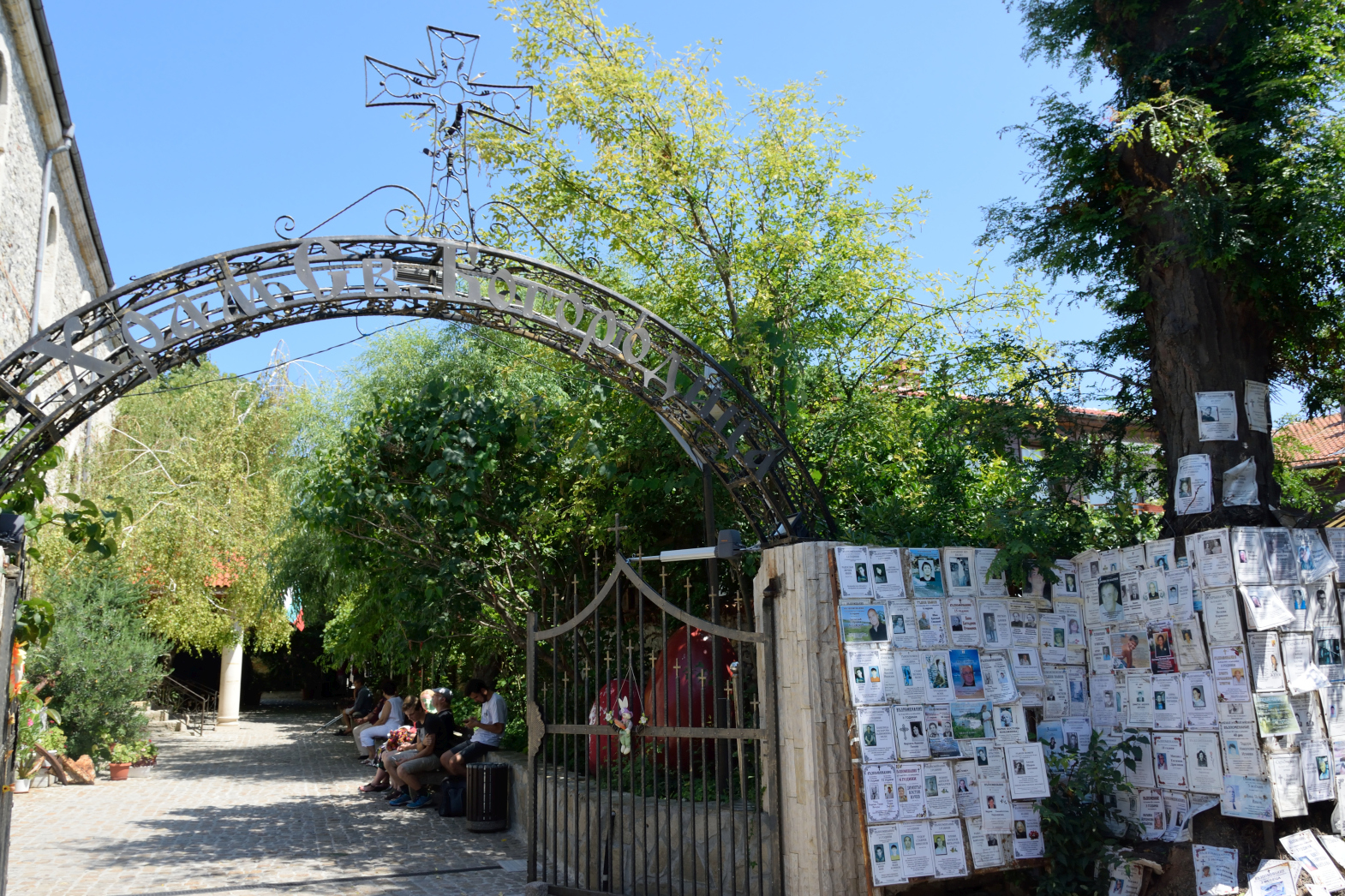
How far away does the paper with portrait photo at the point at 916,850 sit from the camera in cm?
524

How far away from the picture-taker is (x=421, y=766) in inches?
441

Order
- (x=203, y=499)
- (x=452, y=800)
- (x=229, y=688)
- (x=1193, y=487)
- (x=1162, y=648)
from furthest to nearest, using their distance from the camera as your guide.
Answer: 1. (x=229, y=688)
2. (x=203, y=499)
3. (x=452, y=800)
4. (x=1193, y=487)
5. (x=1162, y=648)

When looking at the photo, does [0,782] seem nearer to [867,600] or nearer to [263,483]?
[867,600]

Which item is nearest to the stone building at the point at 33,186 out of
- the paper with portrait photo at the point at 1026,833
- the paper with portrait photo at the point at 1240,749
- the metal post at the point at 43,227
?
the metal post at the point at 43,227

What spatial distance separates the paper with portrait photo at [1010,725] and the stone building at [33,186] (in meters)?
12.9

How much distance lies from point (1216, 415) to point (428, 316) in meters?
5.13

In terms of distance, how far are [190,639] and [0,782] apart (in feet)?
50.9

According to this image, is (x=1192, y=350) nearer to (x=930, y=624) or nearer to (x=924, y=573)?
(x=924, y=573)

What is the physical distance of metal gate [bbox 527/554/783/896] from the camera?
571 centimetres

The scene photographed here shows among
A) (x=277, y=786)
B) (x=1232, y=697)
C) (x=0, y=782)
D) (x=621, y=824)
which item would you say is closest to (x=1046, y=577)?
(x=1232, y=697)

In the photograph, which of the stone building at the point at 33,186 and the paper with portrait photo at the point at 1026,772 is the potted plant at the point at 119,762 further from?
the paper with portrait photo at the point at 1026,772

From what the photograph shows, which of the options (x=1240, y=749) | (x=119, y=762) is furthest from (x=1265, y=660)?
(x=119, y=762)

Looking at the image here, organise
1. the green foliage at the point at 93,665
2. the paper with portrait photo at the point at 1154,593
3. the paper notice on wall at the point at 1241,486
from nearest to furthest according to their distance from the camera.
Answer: the paper with portrait photo at the point at 1154,593 → the paper notice on wall at the point at 1241,486 → the green foliage at the point at 93,665

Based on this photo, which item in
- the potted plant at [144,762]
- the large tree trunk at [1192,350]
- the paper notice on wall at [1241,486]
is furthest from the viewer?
the potted plant at [144,762]
